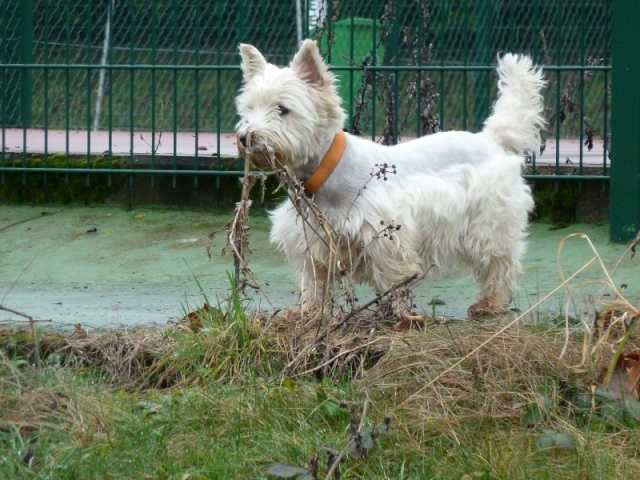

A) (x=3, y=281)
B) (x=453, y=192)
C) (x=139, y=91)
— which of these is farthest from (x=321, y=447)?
(x=139, y=91)

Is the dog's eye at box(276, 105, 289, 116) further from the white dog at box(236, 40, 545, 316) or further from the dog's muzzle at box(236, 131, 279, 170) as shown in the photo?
the dog's muzzle at box(236, 131, 279, 170)

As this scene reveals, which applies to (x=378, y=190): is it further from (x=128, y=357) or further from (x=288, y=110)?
(x=128, y=357)

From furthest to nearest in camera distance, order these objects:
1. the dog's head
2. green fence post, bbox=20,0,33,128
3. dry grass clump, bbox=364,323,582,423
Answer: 1. green fence post, bbox=20,0,33,128
2. the dog's head
3. dry grass clump, bbox=364,323,582,423

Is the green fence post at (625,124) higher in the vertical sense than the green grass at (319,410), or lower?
higher

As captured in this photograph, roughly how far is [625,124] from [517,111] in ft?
4.80

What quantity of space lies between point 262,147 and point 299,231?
1.90ft

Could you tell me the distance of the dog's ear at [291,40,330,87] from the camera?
533 centimetres

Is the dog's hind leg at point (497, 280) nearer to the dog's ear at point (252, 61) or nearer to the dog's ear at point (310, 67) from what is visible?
the dog's ear at point (310, 67)

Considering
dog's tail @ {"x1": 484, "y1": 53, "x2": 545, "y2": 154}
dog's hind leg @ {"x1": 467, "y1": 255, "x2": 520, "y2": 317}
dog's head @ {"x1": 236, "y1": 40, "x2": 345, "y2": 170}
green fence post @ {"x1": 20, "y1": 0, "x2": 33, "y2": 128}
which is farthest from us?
green fence post @ {"x1": 20, "y1": 0, "x2": 33, "y2": 128}

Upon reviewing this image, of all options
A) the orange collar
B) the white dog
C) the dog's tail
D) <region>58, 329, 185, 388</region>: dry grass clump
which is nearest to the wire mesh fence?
the dog's tail

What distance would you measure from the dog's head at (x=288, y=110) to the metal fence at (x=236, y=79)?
2531 mm

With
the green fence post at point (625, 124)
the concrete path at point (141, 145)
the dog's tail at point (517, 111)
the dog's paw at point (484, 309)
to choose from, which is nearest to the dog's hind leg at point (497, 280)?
the dog's paw at point (484, 309)

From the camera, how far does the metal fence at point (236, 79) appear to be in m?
8.22

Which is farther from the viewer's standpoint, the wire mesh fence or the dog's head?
the wire mesh fence
